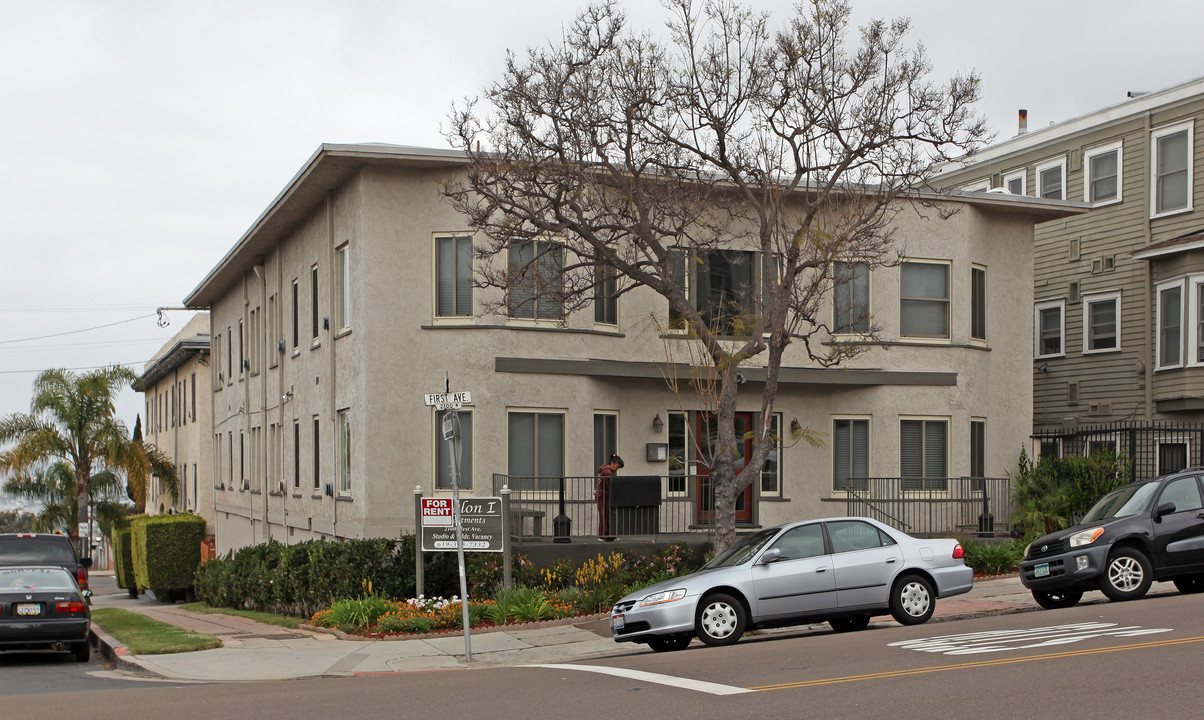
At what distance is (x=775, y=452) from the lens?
2380 centimetres

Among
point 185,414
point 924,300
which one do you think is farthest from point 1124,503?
point 185,414

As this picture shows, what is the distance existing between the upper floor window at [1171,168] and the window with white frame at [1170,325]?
1.89 metres

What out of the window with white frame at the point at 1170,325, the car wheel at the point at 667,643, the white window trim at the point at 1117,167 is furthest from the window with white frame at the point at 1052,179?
the car wheel at the point at 667,643

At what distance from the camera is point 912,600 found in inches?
570

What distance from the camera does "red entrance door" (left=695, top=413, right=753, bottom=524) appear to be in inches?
876

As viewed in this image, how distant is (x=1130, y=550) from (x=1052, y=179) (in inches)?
706

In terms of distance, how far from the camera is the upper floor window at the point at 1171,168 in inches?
1076

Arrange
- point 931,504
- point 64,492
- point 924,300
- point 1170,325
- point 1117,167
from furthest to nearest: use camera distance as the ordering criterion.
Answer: point 64,492 → point 1117,167 → point 1170,325 → point 924,300 → point 931,504

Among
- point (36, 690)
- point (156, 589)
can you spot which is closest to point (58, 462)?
point (156, 589)

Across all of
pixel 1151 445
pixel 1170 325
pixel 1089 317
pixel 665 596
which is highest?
pixel 1089 317

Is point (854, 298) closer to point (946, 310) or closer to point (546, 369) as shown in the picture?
point (946, 310)

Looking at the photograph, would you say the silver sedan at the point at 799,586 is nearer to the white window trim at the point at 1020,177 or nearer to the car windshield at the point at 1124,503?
the car windshield at the point at 1124,503

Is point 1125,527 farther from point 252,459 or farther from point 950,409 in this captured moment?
point 252,459

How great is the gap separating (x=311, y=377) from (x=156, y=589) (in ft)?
46.7
